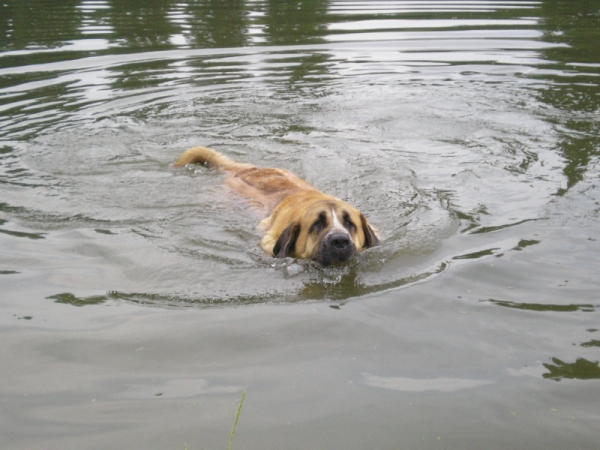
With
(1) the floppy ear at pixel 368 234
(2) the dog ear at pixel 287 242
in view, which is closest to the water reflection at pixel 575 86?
(1) the floppy ear at pixel 368 234

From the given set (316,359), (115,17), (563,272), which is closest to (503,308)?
(563,272)

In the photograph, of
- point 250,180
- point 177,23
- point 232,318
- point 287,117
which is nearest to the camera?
point 232,318

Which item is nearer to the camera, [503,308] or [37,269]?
[503,308]

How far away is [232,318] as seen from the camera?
5.29m

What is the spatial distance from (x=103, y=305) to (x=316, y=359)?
72.7 inches

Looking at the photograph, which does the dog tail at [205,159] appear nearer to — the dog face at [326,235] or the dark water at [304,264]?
the dark water at [304,264]

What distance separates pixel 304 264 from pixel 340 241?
489 millimetres

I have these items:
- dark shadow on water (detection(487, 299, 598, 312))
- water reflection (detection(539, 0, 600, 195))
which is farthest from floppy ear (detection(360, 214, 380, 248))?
water reflection (detection(539, 0, 600, 195))

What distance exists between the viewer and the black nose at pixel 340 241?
6.33m

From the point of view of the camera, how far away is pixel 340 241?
635cm

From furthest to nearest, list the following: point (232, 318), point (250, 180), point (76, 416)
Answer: point (250, 180)
point (232, 318)
point (76, 416)

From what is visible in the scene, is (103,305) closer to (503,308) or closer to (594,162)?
(503,308)

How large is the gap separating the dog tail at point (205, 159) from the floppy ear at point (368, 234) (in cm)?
294

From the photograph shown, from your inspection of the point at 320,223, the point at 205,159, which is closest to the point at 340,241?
the point at 320,223
